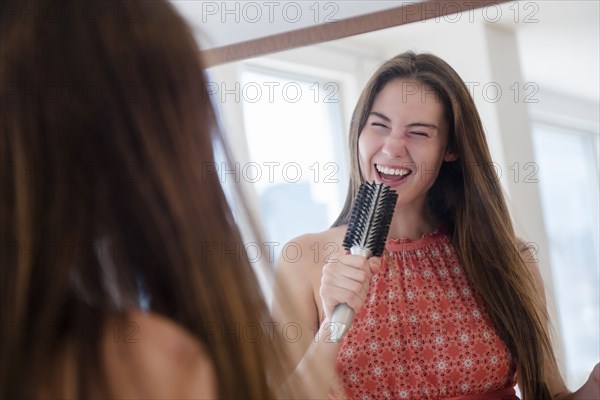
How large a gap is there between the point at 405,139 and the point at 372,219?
0.57ft

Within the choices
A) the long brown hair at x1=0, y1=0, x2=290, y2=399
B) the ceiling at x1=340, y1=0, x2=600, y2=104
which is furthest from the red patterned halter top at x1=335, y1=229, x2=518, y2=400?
the long brown hair at x1=0, y1=0, x2=290, y2=399

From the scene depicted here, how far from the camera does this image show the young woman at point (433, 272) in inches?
34.6

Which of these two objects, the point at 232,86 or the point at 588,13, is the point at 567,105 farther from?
the point at 232,86

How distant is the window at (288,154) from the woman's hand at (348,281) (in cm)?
32

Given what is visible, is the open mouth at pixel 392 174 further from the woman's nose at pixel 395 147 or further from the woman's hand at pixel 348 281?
the woman's hand at pixel 348 281

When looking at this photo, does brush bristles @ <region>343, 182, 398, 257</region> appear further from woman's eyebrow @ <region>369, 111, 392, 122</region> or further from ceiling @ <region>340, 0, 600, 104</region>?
ceiling @ <region>340, 0, 600, 104</region>

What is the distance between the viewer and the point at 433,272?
96 centimetres

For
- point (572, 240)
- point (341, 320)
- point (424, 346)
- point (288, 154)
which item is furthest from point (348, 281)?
point (288, 154)

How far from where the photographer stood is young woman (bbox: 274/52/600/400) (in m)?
0.88

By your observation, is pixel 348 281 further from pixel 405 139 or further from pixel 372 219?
pixel 405 139

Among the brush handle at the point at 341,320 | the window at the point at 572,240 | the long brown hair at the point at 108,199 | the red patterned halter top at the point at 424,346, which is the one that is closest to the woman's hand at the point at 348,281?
the brush handle at the point at 341,320

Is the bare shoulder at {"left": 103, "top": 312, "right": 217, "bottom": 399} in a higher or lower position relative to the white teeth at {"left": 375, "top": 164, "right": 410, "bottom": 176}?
lower

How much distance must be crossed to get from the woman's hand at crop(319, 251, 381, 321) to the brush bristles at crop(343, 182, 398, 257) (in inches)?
0.6

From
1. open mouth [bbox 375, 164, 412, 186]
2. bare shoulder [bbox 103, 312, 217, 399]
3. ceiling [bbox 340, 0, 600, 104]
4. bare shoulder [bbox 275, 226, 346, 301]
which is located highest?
ceiling [bbox 340, 0, 600, 104]
